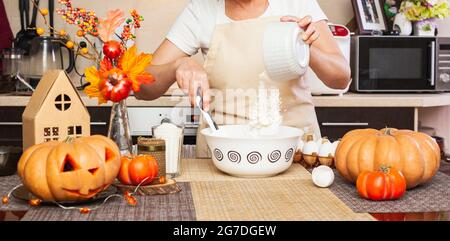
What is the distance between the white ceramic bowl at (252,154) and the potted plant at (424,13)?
6.39 ft

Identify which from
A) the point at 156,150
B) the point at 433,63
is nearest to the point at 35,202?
the point at 156,150

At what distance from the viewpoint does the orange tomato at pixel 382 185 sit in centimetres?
120

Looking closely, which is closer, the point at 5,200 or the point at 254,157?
the point at 5,200

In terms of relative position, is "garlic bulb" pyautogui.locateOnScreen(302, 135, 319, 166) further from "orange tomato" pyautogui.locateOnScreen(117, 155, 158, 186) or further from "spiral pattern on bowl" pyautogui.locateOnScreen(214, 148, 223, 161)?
"orange tomato" pyautogui.locateOnScreen(117, 155, 158, 186)

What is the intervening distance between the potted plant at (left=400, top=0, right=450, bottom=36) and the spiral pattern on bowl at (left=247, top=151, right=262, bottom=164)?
203 cm

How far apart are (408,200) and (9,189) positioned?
2.84 feet

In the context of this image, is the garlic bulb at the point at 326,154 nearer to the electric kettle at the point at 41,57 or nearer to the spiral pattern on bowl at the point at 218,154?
the spiral pattern on bowl at the point at 218,154

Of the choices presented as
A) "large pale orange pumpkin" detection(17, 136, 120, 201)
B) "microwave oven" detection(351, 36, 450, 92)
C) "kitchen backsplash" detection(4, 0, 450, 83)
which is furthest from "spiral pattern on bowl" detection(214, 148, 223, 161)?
"kitchen backsplash" detection(4, 0, 450, 83)

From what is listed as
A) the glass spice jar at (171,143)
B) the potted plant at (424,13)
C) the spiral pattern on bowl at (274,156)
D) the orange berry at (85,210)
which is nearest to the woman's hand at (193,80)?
the glass spice jar at (171,143)

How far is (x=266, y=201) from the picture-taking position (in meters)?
1.20

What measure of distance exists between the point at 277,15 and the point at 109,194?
0.98 metres

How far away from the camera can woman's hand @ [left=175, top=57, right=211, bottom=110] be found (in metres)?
1.42

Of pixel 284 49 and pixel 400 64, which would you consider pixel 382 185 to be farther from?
pixel 400 64

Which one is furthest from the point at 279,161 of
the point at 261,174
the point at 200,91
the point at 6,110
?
the point at 6,110
